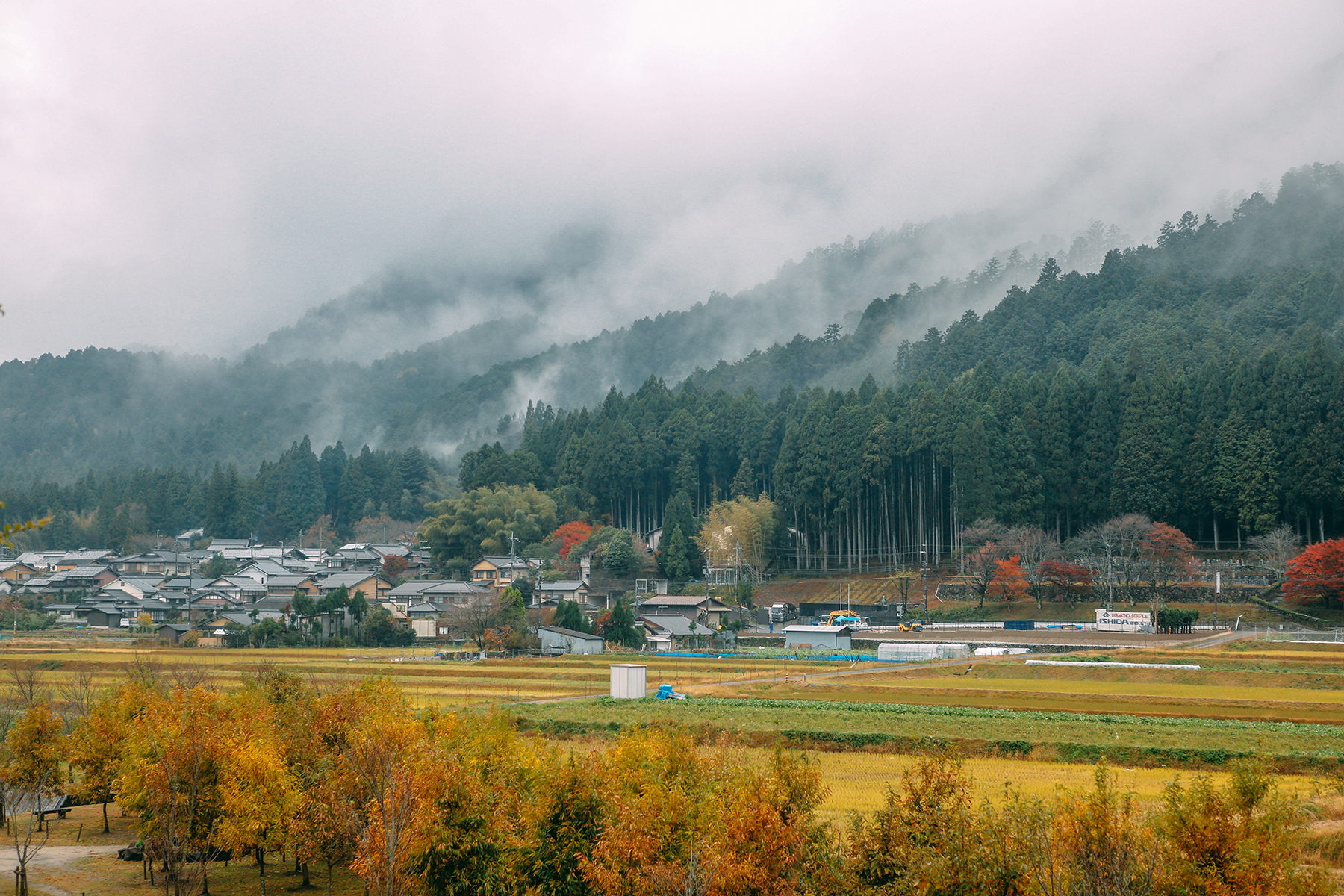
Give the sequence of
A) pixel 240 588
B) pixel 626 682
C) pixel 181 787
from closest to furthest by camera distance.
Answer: pixel 181 787 → pixel 626 682 → pixel 240 588

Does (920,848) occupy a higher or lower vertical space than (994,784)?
higher

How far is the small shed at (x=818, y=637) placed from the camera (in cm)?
5528

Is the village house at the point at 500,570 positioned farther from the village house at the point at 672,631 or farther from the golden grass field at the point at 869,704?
the golden grass field at the point at 869,704

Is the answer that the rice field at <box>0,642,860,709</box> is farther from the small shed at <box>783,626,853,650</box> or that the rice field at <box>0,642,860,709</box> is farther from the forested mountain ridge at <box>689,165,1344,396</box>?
the forested mountain ridge at <box>689,165,1344,396</box>

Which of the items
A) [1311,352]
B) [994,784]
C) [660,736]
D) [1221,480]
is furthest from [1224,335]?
[660,736]

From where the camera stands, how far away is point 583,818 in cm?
1383

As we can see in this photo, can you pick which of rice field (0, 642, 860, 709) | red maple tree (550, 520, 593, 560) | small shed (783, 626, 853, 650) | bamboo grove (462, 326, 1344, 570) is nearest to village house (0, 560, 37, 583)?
rice field (0, 642, 860, 709)

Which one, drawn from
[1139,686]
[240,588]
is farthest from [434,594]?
[1139,686]

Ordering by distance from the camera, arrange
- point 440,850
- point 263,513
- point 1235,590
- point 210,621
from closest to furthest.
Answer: point 440,850, point 1235,590, point 210,621, point 263,513

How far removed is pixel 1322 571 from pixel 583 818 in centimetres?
5051

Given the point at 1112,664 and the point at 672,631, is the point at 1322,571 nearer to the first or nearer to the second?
the point at 1112,664

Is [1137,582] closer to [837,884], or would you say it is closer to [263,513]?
[837,884]

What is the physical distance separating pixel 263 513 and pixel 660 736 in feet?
422

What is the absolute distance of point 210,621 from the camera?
69.1 metres
